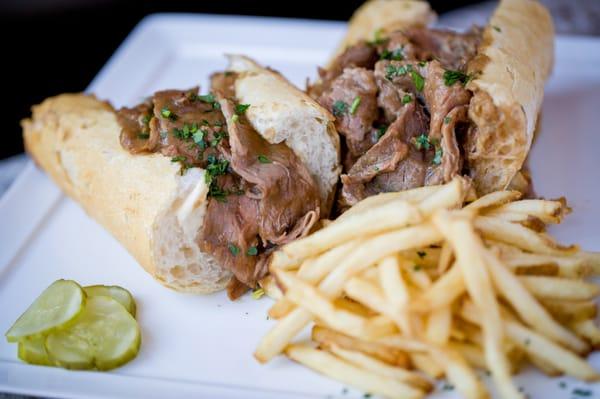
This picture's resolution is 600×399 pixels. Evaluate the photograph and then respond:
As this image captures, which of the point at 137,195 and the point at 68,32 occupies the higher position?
the point at 137,195

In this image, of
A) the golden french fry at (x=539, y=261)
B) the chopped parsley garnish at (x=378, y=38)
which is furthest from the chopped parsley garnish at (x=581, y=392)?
the chopped parsley garnish at (x=378, y=38)

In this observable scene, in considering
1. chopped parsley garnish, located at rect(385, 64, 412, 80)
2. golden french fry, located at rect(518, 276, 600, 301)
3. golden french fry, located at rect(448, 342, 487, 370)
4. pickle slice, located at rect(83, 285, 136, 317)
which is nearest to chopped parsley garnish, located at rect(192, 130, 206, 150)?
pickle slice, located at rect(83, 285, 136, 317)

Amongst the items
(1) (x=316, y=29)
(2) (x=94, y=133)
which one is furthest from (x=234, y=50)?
(2) (x=94, y=133)

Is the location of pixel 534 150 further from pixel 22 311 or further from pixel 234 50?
pixel 22 311

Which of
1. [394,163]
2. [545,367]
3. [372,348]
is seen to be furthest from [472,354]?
[394,163]

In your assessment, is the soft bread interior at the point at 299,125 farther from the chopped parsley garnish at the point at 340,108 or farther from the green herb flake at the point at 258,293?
the green herb flake at the point at 258,293

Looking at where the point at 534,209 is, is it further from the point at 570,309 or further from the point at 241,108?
the point at 241,108
